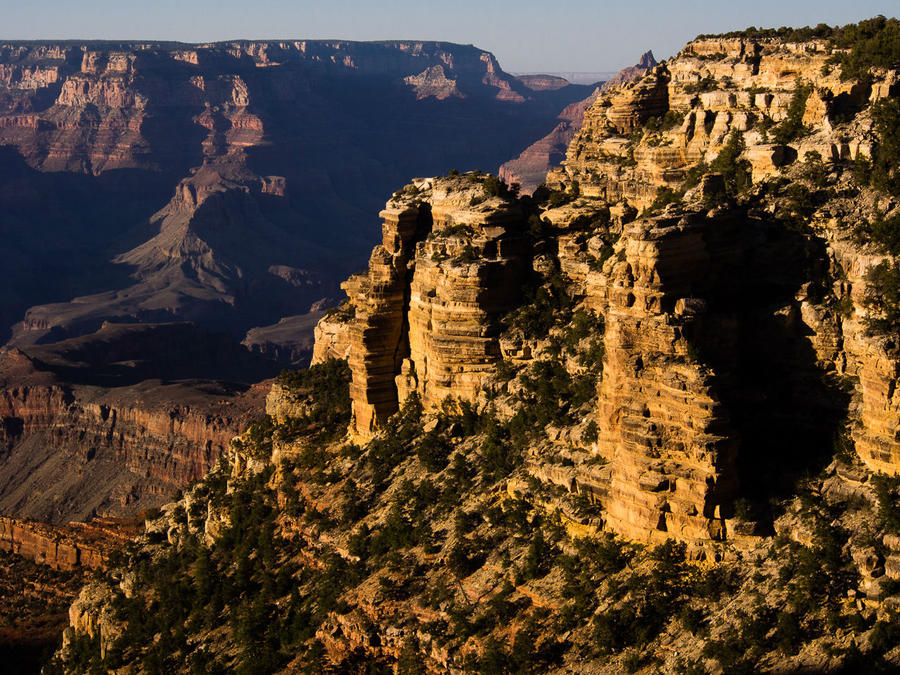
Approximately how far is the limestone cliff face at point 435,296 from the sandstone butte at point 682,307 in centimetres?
8

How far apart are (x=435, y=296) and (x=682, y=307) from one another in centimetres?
1588

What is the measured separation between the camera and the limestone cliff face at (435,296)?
170 ft

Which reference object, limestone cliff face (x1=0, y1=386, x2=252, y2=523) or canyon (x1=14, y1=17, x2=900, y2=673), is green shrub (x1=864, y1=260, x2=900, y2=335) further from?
limestone cliff face (x1=0, y1=386, x2=252, y2=523)

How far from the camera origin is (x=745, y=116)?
179 ft

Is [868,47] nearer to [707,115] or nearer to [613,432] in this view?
[707,115]

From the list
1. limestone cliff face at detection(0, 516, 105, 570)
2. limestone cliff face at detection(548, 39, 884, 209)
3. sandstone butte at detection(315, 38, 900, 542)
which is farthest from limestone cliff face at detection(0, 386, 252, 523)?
sandstone butte at detection(315, 38, 900, 542)

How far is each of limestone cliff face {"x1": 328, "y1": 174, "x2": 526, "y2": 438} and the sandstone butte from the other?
0.26 feet

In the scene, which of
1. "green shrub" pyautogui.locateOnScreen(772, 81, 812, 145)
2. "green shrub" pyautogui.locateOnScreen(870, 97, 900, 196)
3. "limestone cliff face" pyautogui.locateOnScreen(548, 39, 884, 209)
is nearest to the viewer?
"green shrub" pyautogui.locateOnScreen(870, 97, 900, 196)

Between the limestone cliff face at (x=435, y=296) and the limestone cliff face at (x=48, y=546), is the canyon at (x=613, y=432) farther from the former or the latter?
the limestone cliff face at (x=48, y=546)

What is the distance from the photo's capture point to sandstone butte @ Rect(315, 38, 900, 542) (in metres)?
38.3

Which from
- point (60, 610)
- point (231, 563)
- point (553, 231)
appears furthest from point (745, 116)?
point (60, 610)

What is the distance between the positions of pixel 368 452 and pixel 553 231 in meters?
13.5

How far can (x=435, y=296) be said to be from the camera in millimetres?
52781

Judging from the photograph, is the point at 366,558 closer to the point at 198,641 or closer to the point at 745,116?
the point at 198,641
